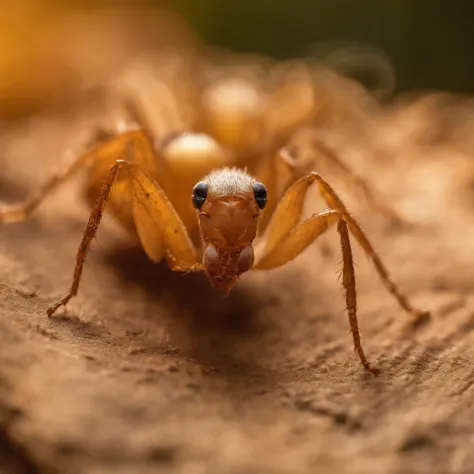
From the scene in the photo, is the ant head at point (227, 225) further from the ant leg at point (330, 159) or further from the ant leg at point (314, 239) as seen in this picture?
the ant leg at point (330, 159)

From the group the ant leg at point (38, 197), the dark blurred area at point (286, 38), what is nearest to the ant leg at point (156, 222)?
the ant leg at point (38, 197)

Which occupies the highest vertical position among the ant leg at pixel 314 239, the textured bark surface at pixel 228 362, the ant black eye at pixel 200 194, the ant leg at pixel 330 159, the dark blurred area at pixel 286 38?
the dark blurred area at pixel 286 38

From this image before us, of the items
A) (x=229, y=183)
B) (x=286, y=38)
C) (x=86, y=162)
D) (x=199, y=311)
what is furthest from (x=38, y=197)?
(x=286, y=38)

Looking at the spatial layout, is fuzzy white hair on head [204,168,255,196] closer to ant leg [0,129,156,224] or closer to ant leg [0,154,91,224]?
ant leg [0,129,156,224]

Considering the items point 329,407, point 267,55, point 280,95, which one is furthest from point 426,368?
point 267,55

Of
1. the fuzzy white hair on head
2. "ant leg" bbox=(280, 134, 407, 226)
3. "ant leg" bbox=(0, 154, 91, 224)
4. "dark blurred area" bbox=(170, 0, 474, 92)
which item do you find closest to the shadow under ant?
"ant leg" bbox=(0, 154, 91, 224)

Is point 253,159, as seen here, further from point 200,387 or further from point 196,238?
point 200,387

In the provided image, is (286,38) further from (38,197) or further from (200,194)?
(200,194)

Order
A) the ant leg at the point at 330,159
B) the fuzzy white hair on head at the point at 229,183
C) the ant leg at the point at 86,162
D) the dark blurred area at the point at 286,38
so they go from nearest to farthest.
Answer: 1. the fuzzy white hair on head at the point at 229,183
2. the ant leg at the point at 86,162
3. the ant leg at the point at 330,159
4. the dark blurred area at the point at 286,38
